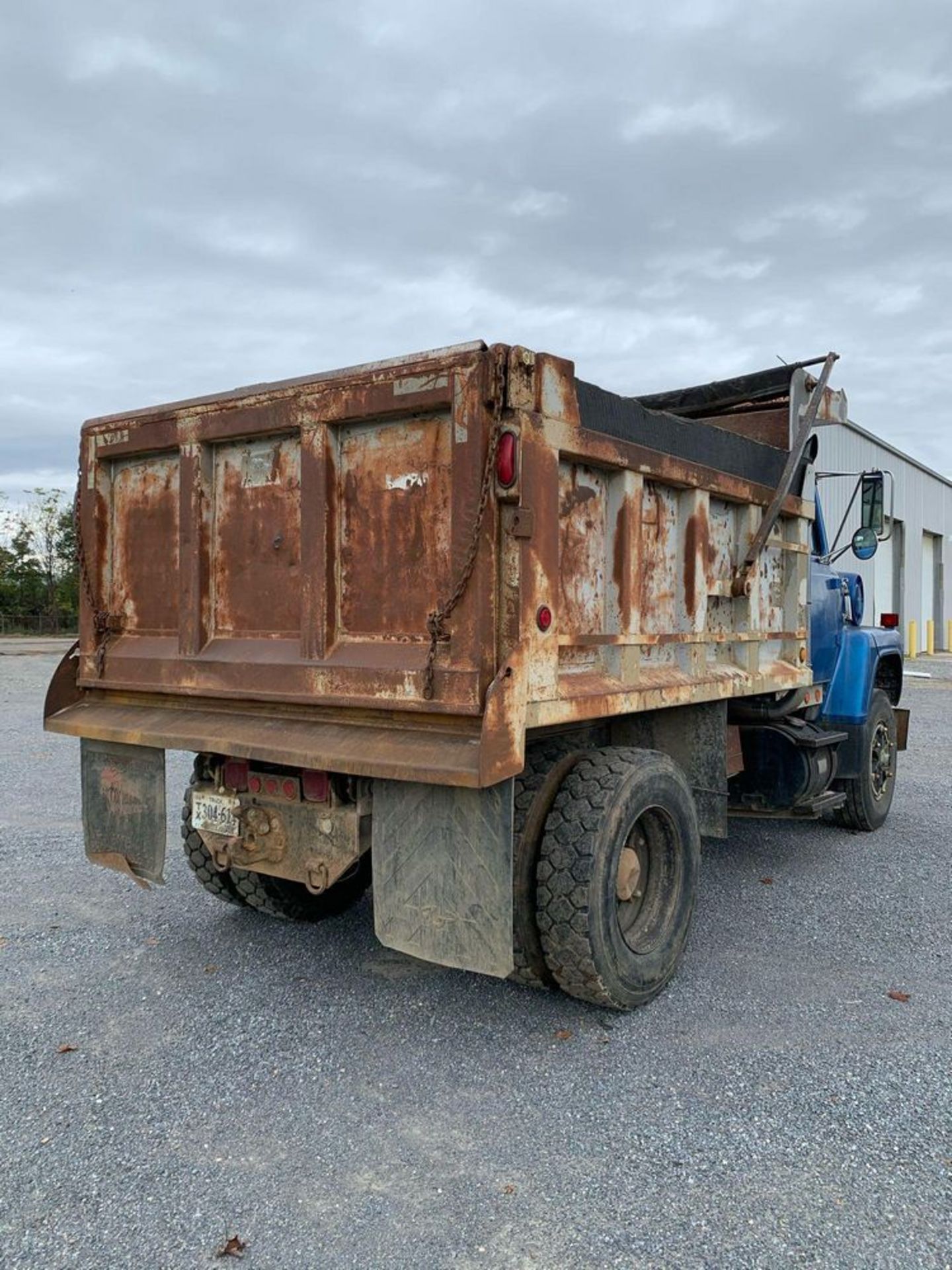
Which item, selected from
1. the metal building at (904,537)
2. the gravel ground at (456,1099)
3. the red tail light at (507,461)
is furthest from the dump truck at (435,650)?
the metal building at (904,537)

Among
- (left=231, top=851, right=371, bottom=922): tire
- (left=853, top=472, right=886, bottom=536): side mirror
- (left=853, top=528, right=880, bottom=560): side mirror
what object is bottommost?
(left=231, top=851, right=371, bottom=922): tire

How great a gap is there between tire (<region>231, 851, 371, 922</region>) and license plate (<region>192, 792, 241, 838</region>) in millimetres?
566

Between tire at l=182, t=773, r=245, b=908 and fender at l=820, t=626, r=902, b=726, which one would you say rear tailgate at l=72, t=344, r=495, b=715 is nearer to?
tire at l=182, t=773, r=245, b=908

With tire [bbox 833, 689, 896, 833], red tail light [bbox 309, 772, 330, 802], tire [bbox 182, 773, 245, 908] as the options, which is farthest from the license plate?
tire [bbox 833, 689, 896, 833]

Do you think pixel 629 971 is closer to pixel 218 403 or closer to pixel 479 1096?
pixel 479 1096

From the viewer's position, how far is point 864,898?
5273mm

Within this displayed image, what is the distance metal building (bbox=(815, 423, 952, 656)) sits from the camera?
25.9 meters

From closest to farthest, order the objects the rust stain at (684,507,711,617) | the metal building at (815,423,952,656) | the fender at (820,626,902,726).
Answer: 1. the rust stain at (684,507,711,617)
2. the fender at (820,626,902,726)
3. the metal building at (815,423,952,656)

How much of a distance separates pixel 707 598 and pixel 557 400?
5.25ft

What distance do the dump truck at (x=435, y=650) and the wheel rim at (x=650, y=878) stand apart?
0.01 metres

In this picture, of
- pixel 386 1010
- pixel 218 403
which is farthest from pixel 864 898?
pixel 218 403

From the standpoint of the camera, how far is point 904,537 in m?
30.8

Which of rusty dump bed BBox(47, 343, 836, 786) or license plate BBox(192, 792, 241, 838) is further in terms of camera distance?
license plate BBox(192, 792, 241, 838)

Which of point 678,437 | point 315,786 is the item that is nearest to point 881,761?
point 678,437
